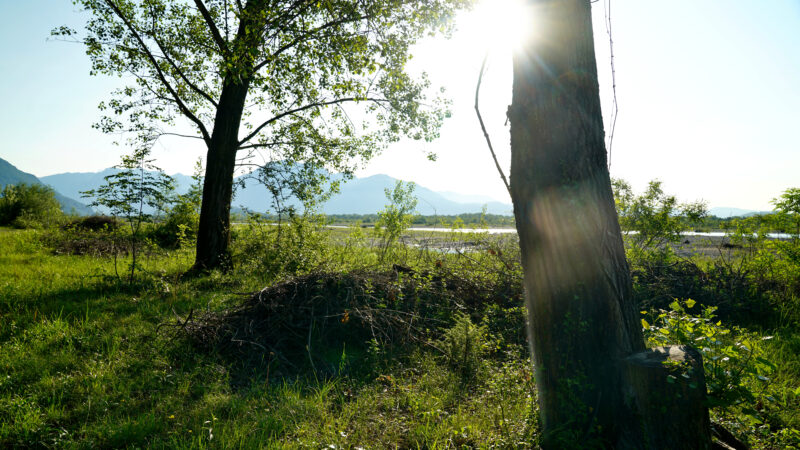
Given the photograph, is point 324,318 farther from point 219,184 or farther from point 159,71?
point 159,71

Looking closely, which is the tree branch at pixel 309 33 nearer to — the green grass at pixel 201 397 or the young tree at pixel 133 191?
the young tree at pixel 133 191

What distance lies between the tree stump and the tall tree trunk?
8986mm

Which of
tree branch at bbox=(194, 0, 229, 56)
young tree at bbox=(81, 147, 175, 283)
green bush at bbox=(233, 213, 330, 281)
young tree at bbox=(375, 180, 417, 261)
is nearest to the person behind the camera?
young tree at bbox=(81, 147, 175, 283)

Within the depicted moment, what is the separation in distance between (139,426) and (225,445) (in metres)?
0.76

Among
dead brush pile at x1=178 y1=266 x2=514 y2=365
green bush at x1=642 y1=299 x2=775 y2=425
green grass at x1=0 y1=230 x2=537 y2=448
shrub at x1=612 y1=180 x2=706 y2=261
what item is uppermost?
shrub at x1=612 y1=180 x2=706 y2=261

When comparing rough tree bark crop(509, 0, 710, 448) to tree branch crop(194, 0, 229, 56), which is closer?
rough tree bark crop(509, 0, 710, 448)

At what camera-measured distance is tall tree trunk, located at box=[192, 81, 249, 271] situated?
30.6ft

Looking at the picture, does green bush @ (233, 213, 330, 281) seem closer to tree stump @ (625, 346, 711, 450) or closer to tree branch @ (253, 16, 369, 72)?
tree branch @ (253, 16, 369, 72)

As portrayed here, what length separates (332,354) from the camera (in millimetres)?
4617

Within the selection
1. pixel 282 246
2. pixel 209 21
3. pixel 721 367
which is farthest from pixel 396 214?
pixel 721 367

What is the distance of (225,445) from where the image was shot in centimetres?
273

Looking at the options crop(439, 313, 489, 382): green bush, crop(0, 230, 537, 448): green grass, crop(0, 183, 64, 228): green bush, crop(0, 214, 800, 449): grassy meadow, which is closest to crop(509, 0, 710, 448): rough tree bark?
crop(0, 214, 800, 449): grassy meadow

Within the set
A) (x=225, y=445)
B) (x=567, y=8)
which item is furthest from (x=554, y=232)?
(x=225, y=445)

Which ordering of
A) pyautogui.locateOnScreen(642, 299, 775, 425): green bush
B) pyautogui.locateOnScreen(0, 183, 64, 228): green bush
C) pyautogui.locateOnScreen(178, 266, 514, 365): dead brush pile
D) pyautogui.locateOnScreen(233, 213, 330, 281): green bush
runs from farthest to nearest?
pyautogui.locateOnScreen(0, 183, 64, 228): green bush → pyautogui.locateOnScreen(233, 213, 330, 281): green bush → pyautogui.locateOnScreen(178, 266, 514, 365): dead brush pile → pyautogui.locateOnScreen(642, 299, 775, 425): green bush
